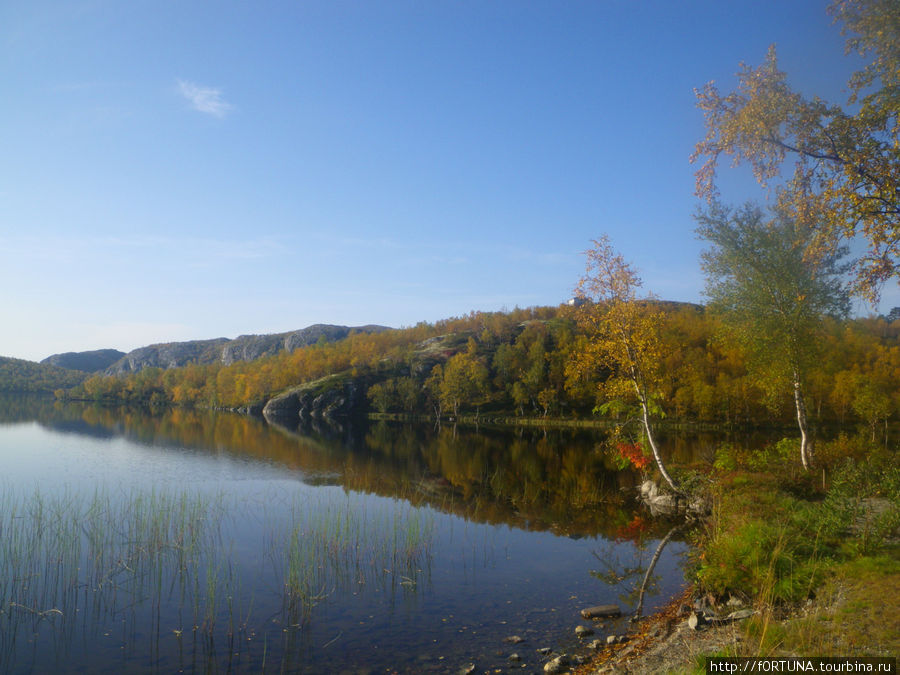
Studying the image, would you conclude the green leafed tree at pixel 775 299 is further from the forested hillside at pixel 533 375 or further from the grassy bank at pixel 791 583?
the grassy bank at pixel 791 583

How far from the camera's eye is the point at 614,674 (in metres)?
9.28

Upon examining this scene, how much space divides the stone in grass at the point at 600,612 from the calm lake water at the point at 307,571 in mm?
373

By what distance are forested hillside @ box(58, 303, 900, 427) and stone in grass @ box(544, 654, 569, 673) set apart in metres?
13.0

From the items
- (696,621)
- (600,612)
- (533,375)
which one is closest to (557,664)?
(696,621)

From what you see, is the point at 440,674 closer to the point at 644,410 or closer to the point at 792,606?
the point at 792,606

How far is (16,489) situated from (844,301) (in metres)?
42.0

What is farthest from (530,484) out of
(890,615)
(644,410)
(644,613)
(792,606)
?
(890,615)

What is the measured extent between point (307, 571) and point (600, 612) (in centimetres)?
810

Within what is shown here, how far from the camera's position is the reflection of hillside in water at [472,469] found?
82.9ft

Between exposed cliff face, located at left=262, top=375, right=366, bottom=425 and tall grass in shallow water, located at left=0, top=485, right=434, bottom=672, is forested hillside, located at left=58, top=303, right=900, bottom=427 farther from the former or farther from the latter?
tall grass in shallow water, located at left=0, top=485, right=434, bottom=672

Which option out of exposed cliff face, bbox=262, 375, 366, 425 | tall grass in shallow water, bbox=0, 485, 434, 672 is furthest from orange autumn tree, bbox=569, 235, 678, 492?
exposed cliff face, bbox=262, 375, 366, 425

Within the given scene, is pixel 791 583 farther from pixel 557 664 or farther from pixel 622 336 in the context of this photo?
pixel 622 336

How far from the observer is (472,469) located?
1591 inches

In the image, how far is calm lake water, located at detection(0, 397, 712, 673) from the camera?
37.1 ft
